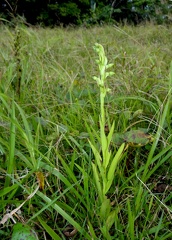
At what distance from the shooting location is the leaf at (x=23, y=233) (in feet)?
2.48

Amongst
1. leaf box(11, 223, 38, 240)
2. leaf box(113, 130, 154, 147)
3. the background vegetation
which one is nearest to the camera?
leaf box(11, 223, 38, 240)

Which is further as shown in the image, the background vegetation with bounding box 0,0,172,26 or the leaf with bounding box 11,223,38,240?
the background vegetation with bounding box 0,0,172,26

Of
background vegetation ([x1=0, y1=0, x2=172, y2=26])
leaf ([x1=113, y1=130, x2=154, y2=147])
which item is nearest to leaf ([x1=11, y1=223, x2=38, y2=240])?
leaf ([x1=113, y1=130, x2=154, y2=147])

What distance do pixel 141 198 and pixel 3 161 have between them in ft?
1.56

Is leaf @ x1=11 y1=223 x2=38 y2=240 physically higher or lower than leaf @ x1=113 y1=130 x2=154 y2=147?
lower

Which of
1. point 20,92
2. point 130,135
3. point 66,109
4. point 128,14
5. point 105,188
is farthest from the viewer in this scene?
point 128,14

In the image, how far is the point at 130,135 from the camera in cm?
102

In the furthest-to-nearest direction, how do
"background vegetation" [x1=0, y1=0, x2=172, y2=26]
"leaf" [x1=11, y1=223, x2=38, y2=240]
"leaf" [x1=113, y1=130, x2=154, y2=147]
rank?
"background vegetation" [x1=0, y1=0, x2=172, y2=26] → "leaf" [x1=113, y1=130, x2=154, y2=147] → "leaf" [x1=11, y1=223, x2=38, y2=240]

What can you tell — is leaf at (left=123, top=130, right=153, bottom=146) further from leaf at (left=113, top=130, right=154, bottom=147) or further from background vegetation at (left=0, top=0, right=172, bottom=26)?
background vegetation at (left=0, top=0, right=172, bottom=26)

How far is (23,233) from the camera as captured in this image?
76cm

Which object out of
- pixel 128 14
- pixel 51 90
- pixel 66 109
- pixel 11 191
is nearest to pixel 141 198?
pixel 11 191

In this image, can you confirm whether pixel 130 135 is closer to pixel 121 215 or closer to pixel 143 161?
pixel 143 161

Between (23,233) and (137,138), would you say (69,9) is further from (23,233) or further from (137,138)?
(23,233)

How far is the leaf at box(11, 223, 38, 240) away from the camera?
755 mm
